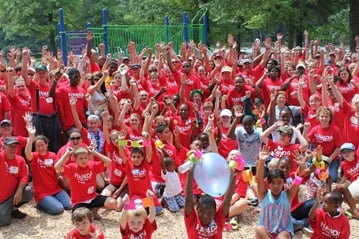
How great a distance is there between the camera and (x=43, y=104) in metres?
8.19

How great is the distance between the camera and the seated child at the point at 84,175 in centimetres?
666

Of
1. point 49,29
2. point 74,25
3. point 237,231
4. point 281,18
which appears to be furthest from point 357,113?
point 74,25

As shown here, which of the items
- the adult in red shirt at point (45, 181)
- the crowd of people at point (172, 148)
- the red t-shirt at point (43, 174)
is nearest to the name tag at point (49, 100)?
the crowd of people at point (172, 148)

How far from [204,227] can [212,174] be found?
1.93ft

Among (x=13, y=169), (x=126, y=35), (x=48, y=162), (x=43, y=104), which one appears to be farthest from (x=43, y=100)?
(x=126, y=35)

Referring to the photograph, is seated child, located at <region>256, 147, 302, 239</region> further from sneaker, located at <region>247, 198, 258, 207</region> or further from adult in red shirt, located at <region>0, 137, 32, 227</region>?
adult in red shirt, located at <region>0, 137, 32, 227</region>

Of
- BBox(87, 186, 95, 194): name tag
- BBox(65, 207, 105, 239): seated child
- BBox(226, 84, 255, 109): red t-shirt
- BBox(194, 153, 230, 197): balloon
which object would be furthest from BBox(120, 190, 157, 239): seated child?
BBox(226, 84, 255, 109): red t-shirt

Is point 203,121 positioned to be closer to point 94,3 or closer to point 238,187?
point 238,187

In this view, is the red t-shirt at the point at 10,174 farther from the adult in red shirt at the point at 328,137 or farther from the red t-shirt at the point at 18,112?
the adult in red shirt at the point at 328,137

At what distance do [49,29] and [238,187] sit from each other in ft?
96.8

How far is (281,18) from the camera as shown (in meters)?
23.5

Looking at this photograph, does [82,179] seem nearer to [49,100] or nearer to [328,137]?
[49,100]

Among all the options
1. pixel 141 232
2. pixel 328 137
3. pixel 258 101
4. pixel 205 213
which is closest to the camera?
pixel 205 213

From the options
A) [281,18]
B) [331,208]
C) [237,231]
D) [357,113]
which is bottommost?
[237,231]
